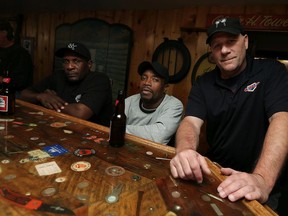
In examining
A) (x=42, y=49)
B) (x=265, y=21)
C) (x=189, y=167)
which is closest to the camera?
(x=189, y=167)

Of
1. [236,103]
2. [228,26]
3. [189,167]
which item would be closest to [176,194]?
[189,167]

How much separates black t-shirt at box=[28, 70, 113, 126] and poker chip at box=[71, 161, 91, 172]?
109 centimetres

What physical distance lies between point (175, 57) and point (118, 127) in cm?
226

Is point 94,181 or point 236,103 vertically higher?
point 236,103

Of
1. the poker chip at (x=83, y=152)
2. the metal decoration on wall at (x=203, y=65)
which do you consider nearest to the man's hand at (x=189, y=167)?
the poker chip at (x=83, y=152)

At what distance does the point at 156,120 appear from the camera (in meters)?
1.94

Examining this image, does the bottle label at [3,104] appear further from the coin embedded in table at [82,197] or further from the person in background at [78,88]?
the coin embedded in table at [82,197]

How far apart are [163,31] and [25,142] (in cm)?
269

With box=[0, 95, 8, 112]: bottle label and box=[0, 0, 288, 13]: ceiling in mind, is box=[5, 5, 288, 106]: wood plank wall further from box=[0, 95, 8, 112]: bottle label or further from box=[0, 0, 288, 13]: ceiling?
box=[0, 95, 8, 112]: bottle label

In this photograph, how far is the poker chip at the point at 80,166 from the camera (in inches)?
34.4

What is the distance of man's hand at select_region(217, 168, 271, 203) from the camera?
754mm

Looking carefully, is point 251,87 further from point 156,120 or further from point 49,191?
point 49,191

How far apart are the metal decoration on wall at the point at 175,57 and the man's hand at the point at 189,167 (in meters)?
2.43

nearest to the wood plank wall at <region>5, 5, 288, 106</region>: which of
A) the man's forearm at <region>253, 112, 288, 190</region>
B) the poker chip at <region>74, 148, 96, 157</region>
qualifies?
the man's forearm at <region>253, 112, 288, 190</region>
